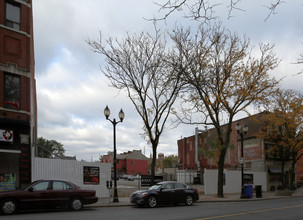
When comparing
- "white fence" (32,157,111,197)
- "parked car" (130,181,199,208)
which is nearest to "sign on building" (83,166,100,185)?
"white fence" (32,157,111,197)

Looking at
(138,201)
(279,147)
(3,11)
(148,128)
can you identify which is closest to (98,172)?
(148,128)

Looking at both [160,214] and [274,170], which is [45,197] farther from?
[274,170]

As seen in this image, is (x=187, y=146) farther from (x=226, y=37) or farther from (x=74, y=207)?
(x=74, y=207)

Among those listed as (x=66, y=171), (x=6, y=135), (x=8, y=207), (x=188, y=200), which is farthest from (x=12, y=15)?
(x=188, y=200)

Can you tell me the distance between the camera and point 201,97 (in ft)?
80.1

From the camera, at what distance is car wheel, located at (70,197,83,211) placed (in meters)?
14.7

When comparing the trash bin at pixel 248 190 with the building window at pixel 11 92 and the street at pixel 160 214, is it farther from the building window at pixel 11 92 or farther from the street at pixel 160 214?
the building window at pixel 11 92

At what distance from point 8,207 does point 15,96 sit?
8.62 meters

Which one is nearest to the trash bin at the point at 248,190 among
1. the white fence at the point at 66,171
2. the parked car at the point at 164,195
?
the parked car at the point at 164,195

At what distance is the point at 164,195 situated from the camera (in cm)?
1748

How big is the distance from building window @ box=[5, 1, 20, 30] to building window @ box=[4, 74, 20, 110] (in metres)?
3.34

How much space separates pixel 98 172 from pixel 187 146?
1762 inches

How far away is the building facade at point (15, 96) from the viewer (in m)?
18.6

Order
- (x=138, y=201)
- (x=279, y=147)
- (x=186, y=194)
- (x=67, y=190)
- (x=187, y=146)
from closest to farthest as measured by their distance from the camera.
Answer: (x=67, y=190), (x=138, y=201), (x=186, y=194), (x=279, y=147), (x=187, y=146)
